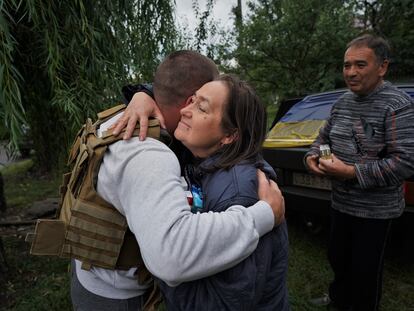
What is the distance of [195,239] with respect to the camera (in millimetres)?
904

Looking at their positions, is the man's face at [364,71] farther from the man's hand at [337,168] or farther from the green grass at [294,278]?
the green grass at [294,278]

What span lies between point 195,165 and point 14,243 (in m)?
3.64

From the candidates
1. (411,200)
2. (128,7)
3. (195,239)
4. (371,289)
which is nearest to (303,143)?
(411,200)

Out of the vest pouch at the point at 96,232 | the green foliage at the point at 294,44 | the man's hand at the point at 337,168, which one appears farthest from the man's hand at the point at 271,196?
the green foliage at the point at 294,44

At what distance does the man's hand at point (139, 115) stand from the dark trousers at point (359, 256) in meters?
1.59

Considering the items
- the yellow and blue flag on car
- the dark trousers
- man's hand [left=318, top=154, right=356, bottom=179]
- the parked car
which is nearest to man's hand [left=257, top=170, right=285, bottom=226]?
man's hand [left=318, top=154, right=356, bottom=179]

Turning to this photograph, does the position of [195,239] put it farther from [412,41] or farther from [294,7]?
[412,41]

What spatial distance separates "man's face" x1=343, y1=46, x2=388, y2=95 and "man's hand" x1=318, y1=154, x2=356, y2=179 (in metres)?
0.46

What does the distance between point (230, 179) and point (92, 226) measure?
473mm

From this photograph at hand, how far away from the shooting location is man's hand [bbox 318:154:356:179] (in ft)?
6.97

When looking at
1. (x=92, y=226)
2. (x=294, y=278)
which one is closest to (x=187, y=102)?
(x=92, y=226)

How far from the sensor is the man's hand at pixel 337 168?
2124 millimetres

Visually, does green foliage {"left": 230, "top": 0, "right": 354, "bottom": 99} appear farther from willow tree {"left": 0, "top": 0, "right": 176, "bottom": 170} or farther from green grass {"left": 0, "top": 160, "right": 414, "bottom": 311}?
willow tree {"left": 0, "top": 0, "right": 176, "bottom": 170}

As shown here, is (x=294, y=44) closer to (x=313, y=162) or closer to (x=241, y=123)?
(x=313, y=162)
